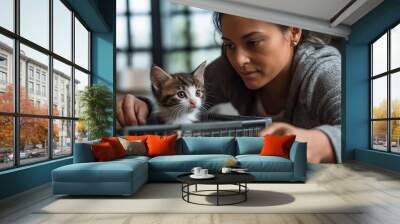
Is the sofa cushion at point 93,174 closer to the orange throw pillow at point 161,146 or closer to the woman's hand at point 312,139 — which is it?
the orange throw pillow at point 161,146

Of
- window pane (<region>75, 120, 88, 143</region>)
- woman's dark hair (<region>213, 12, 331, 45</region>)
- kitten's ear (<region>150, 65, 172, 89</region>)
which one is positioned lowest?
window pane (<region>75, 120, 88, 143</region>)

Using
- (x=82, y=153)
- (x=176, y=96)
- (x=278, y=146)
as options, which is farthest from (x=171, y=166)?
(x=176, y=96)

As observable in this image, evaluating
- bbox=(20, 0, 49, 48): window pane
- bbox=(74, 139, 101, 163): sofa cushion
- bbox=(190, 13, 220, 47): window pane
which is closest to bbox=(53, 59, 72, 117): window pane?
bbox=(20, 0, 49, 48): window pane

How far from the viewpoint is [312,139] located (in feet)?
28.9

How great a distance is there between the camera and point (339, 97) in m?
8.94

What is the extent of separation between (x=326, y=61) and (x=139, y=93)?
4428 millimetres

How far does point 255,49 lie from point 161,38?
87.0 inches

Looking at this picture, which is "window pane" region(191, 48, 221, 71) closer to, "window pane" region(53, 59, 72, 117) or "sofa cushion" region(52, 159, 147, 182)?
"window pane" region(53, 59, 72, 117)

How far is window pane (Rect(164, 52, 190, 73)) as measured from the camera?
892 centimetres

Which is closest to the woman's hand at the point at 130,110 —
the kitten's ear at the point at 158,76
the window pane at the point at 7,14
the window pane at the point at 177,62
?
the kitten's ear at the point at 158,76

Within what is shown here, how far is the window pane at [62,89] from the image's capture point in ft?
21.5

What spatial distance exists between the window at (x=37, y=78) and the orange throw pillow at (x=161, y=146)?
162 cm

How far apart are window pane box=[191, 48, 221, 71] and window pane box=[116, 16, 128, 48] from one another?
5.30ft

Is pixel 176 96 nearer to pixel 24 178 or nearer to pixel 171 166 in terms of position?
pixel 171 166
